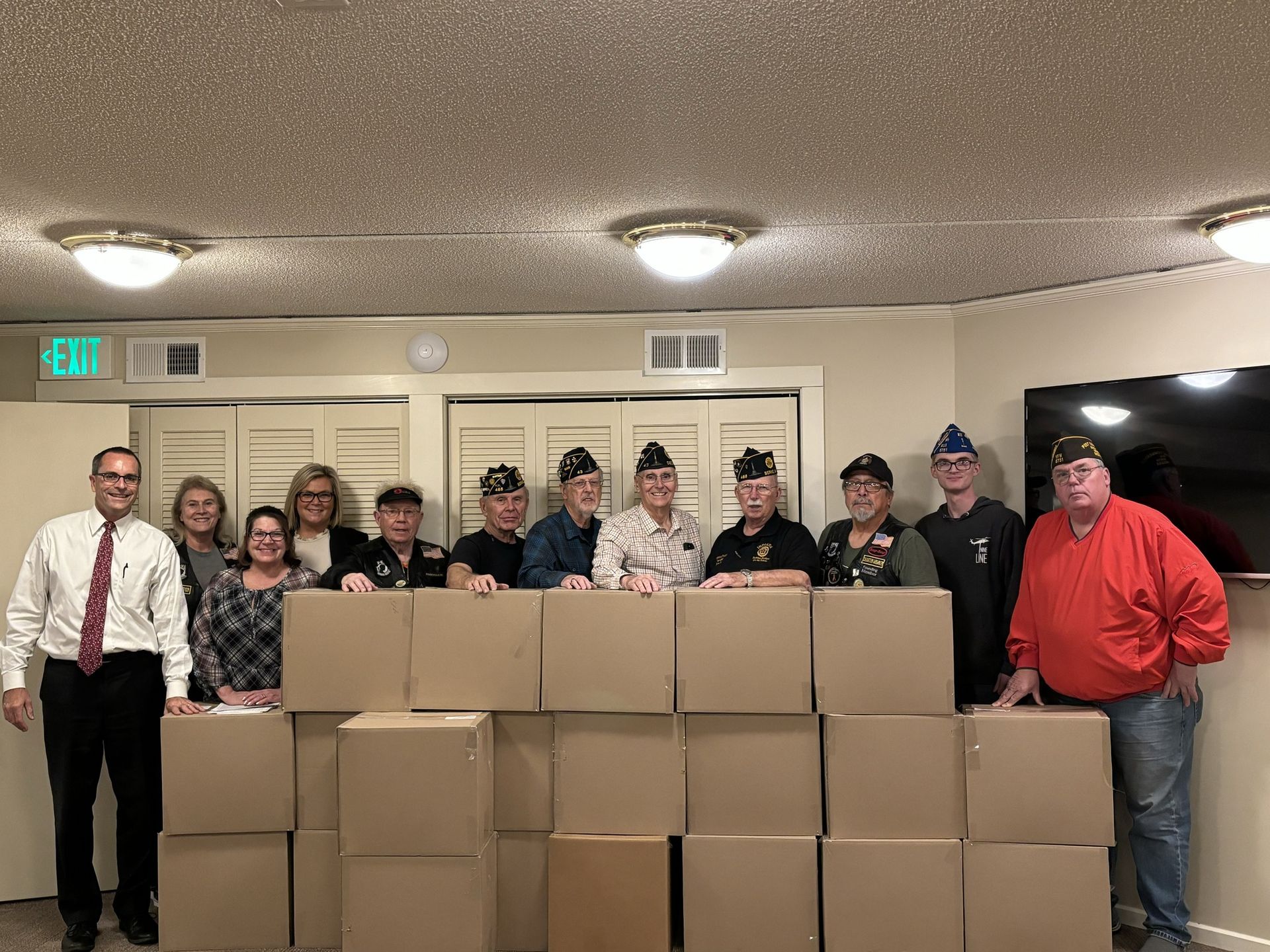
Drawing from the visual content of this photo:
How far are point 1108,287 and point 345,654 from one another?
2933 millimetres

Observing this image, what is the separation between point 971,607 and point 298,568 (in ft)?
7.70

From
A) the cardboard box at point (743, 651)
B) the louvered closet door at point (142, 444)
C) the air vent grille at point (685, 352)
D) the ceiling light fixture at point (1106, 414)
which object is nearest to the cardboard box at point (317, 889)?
the cardboard box at point (743, 651)

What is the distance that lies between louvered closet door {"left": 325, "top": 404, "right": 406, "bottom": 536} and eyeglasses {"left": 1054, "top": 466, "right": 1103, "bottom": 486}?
101 inches

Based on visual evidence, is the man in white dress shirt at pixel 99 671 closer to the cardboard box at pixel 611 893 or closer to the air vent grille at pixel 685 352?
the cardboard box at pixel 611 893

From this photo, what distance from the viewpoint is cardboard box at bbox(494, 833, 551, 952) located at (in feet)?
9.61

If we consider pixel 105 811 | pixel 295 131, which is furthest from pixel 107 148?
pixel 105 811

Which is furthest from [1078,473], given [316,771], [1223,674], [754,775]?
[316,771]

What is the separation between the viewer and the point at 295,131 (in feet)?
6.66

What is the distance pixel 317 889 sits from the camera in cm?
299

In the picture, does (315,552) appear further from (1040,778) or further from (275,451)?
(1040,778)

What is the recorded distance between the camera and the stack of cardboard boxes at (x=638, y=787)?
272 cm

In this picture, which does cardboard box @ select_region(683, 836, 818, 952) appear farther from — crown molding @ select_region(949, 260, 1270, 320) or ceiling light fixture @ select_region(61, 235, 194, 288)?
ceiling light fixture @ select_region(61, 235, 194, 288)

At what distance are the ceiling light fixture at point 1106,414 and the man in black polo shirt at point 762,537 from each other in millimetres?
1096

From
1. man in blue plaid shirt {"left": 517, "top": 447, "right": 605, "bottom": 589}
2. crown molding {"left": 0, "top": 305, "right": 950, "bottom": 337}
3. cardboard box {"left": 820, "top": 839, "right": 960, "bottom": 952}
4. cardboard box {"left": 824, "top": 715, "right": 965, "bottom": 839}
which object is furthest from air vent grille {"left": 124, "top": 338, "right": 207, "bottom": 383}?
cardboard box {"left": 820, "top": 839, "right": 960, "bottom": 952}
